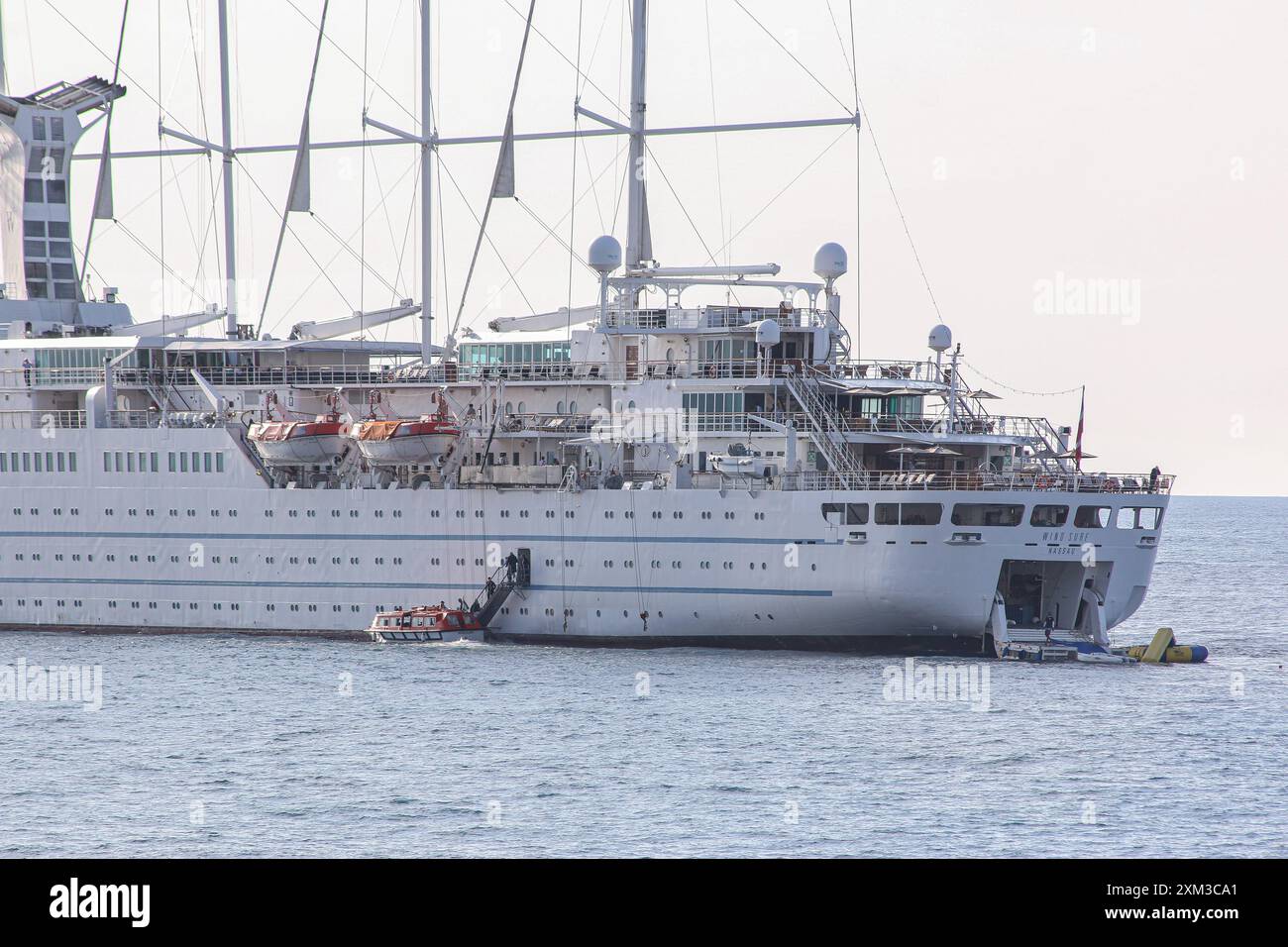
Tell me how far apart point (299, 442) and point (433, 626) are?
7.48m

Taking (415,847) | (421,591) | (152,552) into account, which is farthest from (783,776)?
(152,552)

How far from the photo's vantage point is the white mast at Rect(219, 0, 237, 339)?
5875 cm

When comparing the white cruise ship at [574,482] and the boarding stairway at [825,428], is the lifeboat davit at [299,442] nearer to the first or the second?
the white cruise ship at [574,482]

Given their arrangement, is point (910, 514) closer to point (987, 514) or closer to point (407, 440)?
point (987, 514)

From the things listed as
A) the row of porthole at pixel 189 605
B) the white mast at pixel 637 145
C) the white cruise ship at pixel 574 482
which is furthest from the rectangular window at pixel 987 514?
the row of porthole at pixel 189 605

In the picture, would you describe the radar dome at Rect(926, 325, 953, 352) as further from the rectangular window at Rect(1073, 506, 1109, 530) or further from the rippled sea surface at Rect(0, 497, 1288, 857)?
the rippled sea surface at Rect(0, 497, 1288, 857)

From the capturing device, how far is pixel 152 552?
173 feet

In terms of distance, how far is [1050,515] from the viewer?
142ft

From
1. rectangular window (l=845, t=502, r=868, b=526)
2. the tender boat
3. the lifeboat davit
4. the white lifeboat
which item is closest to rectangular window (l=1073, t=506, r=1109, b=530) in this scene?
rectangular window (l=845, t=502, r=868, b=526)

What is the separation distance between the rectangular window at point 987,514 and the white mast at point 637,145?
44.9ft

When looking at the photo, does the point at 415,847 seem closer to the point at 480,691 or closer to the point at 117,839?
the point at 117,839

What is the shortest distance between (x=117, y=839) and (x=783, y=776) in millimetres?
11856

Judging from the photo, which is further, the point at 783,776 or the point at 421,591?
the point at 421,591

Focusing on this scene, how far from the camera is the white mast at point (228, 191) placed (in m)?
58.8
